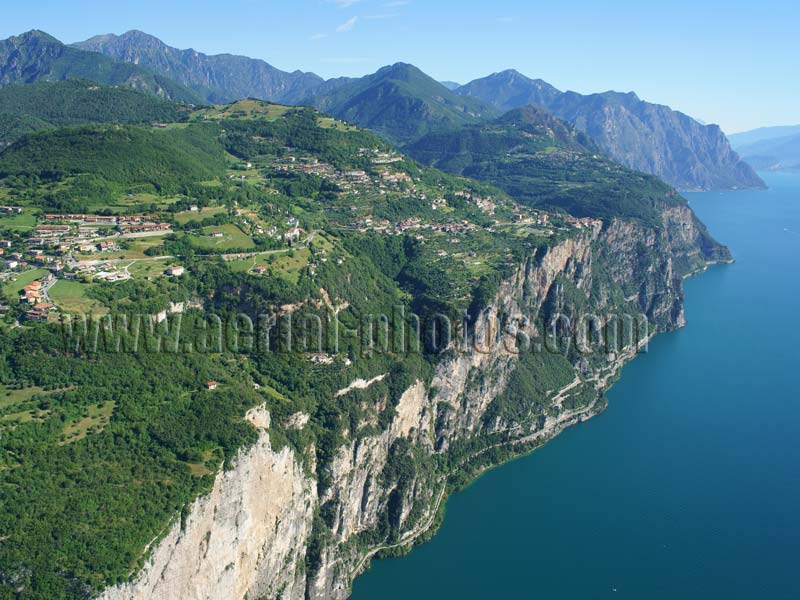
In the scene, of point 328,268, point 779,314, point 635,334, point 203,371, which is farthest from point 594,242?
point 203,371

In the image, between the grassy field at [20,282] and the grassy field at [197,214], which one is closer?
the grassy field at [20,282]

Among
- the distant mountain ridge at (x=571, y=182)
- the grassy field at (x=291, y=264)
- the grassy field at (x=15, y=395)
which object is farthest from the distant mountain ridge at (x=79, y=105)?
the grassy field at (x=15, y=395)

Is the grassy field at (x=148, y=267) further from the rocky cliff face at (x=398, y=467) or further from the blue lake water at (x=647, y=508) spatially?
the blue lake water at (x=647, y=508)

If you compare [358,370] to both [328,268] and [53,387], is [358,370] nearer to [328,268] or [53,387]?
[328,268]

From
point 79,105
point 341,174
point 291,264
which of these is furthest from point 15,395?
point 79,105

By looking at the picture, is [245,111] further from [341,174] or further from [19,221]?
[19,221]

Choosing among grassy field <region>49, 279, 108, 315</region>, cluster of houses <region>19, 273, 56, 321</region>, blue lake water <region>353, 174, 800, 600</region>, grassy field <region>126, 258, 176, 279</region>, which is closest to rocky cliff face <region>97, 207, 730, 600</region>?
blue lake water <region>353, 174, 800, 600</region>

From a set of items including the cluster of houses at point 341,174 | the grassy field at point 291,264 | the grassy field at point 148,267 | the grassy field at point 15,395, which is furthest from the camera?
the cluster of houses at point 341,174
